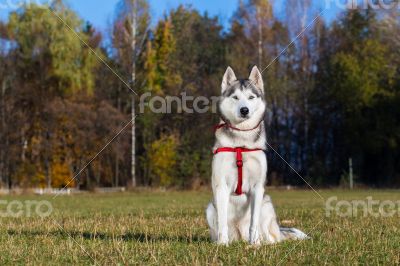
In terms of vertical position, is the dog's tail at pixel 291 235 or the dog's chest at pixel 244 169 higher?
the dog's chest at pixel 244 169

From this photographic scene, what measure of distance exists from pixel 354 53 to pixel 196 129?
11.7 metres

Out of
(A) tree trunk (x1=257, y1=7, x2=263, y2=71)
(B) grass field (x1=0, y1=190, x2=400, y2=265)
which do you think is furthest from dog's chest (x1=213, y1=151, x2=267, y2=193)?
(A) tree trunk (x1=257, y1=7, x2=263, y2=71)

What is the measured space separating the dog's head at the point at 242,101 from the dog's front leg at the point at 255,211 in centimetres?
86

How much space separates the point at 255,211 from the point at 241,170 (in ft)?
1.68

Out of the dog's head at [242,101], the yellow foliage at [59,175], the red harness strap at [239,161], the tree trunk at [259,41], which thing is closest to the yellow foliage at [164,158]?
the yellow foliage at [59,175]

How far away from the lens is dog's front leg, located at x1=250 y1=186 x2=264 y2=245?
25.7 ft

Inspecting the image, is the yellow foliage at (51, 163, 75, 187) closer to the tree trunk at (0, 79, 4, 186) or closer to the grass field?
the tree trunk at (0, 79, 4, 186)

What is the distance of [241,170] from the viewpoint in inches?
309

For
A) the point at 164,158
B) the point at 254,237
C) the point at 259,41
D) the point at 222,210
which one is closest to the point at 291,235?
the point at 254,237

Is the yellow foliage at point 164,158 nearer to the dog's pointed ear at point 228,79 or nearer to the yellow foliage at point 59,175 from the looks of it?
the yellow foliage at point 59,175

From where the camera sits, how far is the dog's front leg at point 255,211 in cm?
784

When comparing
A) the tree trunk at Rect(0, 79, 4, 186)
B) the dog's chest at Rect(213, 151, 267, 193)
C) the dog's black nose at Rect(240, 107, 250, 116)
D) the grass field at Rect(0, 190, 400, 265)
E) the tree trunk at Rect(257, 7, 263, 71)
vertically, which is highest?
the tree trunk at Rect(257, 7, 263, 71)

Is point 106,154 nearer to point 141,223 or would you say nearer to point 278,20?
point 278,20

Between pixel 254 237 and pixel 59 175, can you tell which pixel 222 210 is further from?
pixel 59 175
